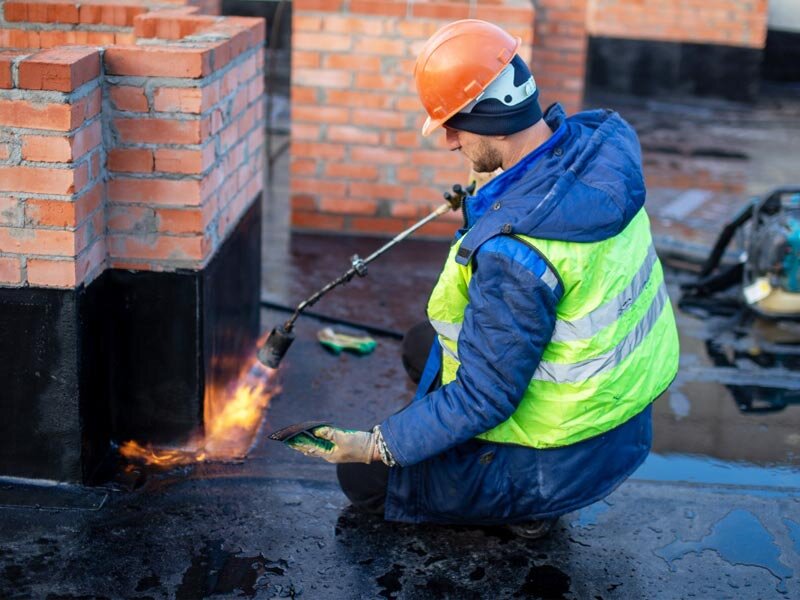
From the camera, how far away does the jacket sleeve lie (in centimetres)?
284

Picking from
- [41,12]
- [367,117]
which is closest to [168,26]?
[41,12]

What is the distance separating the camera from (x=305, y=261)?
19.6ft

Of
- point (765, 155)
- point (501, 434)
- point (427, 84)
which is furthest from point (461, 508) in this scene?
point (765, 155)

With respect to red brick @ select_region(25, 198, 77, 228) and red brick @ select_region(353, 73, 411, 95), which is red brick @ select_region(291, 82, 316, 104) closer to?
red brick @ select_region(353, 73, 411, 95)

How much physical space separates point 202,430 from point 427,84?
58.7 inches

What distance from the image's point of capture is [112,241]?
140 inches

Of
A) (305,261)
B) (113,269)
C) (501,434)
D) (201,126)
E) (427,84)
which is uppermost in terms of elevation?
(427,84)

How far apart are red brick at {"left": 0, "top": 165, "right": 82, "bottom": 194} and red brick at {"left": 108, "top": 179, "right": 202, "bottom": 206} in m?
0.33

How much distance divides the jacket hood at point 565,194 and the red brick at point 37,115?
1157 millimetres

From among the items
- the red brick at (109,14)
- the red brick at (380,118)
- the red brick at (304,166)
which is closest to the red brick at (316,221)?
the red brick at (304,166)

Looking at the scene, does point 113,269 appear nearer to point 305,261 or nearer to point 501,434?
point 501,434

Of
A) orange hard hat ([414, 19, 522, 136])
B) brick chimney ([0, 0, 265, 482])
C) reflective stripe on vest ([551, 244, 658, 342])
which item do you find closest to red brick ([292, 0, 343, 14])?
brick chimney ([0, 0, 265, 482])

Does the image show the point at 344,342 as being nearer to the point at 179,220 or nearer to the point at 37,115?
the point at 179,220

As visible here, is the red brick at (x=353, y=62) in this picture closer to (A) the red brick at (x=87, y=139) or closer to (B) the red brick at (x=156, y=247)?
(B) the red brick at (x=156, y=247)
